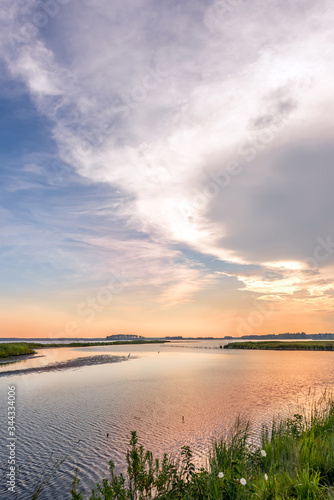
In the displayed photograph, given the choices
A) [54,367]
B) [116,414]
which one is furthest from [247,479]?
[54,367]

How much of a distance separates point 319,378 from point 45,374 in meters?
34.4

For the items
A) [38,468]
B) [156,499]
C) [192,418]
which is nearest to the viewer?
[156,499]

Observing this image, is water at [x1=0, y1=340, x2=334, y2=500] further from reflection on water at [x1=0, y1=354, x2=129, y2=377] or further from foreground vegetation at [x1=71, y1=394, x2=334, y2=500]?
reflection on water at [x1=0, y1=354, x2=129, y2=377]

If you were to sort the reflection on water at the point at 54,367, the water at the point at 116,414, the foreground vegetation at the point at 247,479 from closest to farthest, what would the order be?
the foreground vegetation at the point at 247,479
the water at the point at 116,414
the reflection on water at the point at 54,367

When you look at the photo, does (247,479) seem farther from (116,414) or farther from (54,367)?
(54,367)

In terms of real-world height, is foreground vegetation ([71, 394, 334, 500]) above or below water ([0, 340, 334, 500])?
above

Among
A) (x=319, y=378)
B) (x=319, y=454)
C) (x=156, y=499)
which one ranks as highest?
(x=319, y=454)

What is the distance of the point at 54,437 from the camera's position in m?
16.5

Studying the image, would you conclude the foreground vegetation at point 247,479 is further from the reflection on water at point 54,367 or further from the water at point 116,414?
the reflection on water at point 54,367

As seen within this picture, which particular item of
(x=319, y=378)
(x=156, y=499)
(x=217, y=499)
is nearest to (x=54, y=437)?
(x=156, y=499)

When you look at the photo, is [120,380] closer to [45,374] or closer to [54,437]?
[45,374]

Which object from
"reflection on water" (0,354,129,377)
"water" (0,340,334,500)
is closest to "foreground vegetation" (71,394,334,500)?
"water" (0,340,334,500)

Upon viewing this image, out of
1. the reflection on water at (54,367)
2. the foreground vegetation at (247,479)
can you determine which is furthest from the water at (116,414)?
the reflection on water at (54,367)

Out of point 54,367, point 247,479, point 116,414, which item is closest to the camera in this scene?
point 247,479
